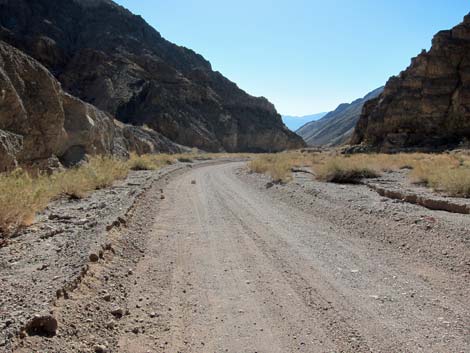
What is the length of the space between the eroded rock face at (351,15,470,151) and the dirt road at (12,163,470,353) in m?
49.8

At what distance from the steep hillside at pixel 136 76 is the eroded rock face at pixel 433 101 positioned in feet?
107

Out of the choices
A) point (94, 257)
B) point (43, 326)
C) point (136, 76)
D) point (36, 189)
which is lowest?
point (43, 326)

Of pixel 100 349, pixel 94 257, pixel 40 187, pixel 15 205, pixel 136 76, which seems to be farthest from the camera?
pixel 136 76

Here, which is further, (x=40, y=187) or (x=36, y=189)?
(x=40, y=187)

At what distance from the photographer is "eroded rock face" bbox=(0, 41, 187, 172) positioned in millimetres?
11167

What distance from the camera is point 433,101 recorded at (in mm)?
55562

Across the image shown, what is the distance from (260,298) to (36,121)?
36.9 feet

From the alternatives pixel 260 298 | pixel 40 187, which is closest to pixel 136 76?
pixel 40 187

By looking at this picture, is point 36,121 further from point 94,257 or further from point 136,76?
point 136,76

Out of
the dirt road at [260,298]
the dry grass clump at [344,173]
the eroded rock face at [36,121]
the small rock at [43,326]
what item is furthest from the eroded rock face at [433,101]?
the small rock at [43,326]

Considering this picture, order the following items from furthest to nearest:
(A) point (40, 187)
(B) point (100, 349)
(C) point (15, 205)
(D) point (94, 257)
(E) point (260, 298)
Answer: (A) point (40, 187) → (C) point (15, 205) → (D) point (94, 257) → (E) point (260, 298) → (B) point (100, 349)

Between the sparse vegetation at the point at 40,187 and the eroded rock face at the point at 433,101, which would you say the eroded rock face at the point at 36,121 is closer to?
the sparse vegetation at the point at 40,187

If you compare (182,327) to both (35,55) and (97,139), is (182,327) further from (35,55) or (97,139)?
(35,55)

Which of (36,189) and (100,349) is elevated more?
(36,189)
